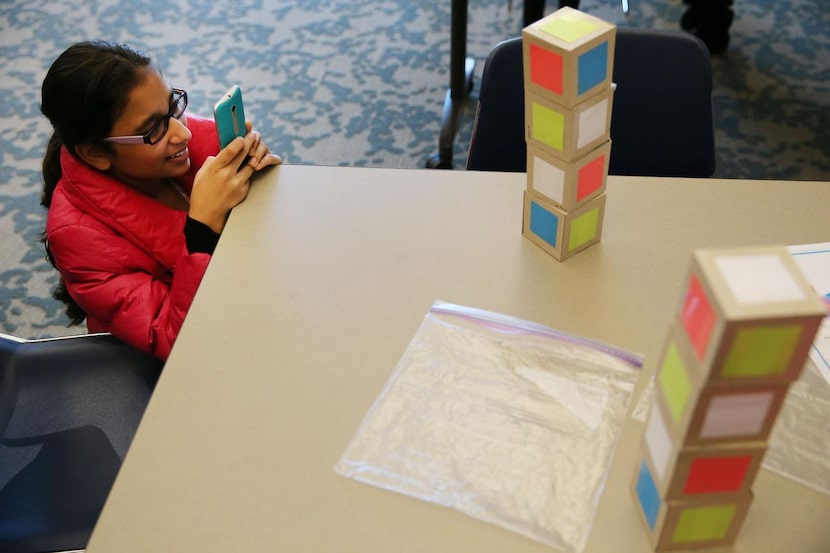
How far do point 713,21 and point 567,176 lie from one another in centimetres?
204

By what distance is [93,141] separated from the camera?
121cm

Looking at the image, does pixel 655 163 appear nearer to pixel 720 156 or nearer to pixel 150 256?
pixel 150 256

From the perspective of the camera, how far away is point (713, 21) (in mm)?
2670

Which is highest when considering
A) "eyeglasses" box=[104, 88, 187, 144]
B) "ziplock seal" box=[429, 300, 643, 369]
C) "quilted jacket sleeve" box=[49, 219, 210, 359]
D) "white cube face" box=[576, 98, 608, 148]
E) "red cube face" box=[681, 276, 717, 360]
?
"red cube face" box=[681, 276, 717, 360]

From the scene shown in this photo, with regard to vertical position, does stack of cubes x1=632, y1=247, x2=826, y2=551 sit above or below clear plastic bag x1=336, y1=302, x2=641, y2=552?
above

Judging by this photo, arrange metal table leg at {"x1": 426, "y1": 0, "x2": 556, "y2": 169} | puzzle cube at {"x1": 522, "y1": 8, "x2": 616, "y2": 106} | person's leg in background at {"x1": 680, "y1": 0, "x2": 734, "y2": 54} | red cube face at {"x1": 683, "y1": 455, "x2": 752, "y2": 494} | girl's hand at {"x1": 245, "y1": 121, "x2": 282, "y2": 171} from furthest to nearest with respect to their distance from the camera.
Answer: person's leg in background at {"x1": 680, "y1": 0, "x2": 734, "y2": 54} < metal table leg at {"x1": 426, "y1": 0, "x2": 556, "y2": 169} < girl's hand at {"x1": 245, "y1": 121, "x2": 282, "y2": 171} < puzzle cube at {"x1": 522, "y1": 8, "x2": 616, "y2": 106} < red cube face at {"x1": 683, "y1": 455, "x2": 752, "y2": 494}

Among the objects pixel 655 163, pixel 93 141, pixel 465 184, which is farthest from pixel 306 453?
pixel 655 163

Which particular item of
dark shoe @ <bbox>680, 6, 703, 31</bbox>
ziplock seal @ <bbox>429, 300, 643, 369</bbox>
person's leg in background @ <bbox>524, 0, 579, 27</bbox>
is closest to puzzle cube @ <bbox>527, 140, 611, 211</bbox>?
ziplock seal @ <bbox>429, 300, 643, 369</bbox>

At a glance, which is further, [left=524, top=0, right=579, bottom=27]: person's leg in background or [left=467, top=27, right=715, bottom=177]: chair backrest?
[left=524, top=0, right=579, bottom=27]: person's leg in background

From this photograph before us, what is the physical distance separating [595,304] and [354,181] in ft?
1.39

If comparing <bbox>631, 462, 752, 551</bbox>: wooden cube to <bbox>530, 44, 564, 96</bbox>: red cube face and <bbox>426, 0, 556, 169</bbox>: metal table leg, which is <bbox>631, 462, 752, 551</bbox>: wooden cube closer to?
<bbox>530, 44, 564, 96</bbox>: red cube face

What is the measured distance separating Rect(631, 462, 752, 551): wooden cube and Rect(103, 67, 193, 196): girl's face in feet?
2.87

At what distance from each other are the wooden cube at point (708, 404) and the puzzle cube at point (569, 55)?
0.36 meters

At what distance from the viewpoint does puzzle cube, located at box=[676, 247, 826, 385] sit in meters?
0.55
